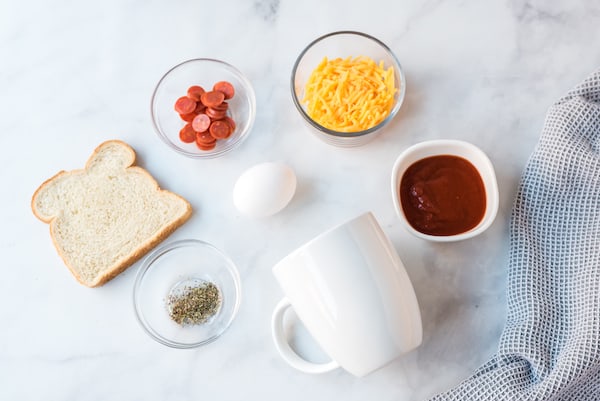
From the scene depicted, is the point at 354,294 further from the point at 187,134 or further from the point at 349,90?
the point at 187,134

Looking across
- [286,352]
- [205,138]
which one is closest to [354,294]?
[286,352]

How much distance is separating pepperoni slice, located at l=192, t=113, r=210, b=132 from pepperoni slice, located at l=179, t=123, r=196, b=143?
2 cm

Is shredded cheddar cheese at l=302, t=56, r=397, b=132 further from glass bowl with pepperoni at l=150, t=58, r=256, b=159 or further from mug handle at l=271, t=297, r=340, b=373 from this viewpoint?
mug handle at l=271, t=297, r=340, b=373

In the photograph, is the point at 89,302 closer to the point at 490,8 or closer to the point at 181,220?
the point at 181,220

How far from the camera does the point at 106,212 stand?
1.61 m

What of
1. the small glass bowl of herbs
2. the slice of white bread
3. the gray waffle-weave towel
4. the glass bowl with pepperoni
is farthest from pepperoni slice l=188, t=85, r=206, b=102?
the gray waffle-weave towel

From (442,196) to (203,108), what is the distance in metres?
0.66

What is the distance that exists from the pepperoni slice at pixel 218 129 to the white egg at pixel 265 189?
0.43 ft

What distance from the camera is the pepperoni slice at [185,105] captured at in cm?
161

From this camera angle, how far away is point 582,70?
163 cm

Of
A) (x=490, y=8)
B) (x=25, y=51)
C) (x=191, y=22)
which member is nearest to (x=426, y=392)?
(x=490, y=8)

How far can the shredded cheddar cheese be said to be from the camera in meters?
1.50

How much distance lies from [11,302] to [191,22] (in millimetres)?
888

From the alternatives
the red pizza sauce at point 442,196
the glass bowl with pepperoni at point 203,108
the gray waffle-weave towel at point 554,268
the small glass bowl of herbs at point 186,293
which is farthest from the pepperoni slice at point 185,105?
the gray waffle-weave towel at point 554,268
